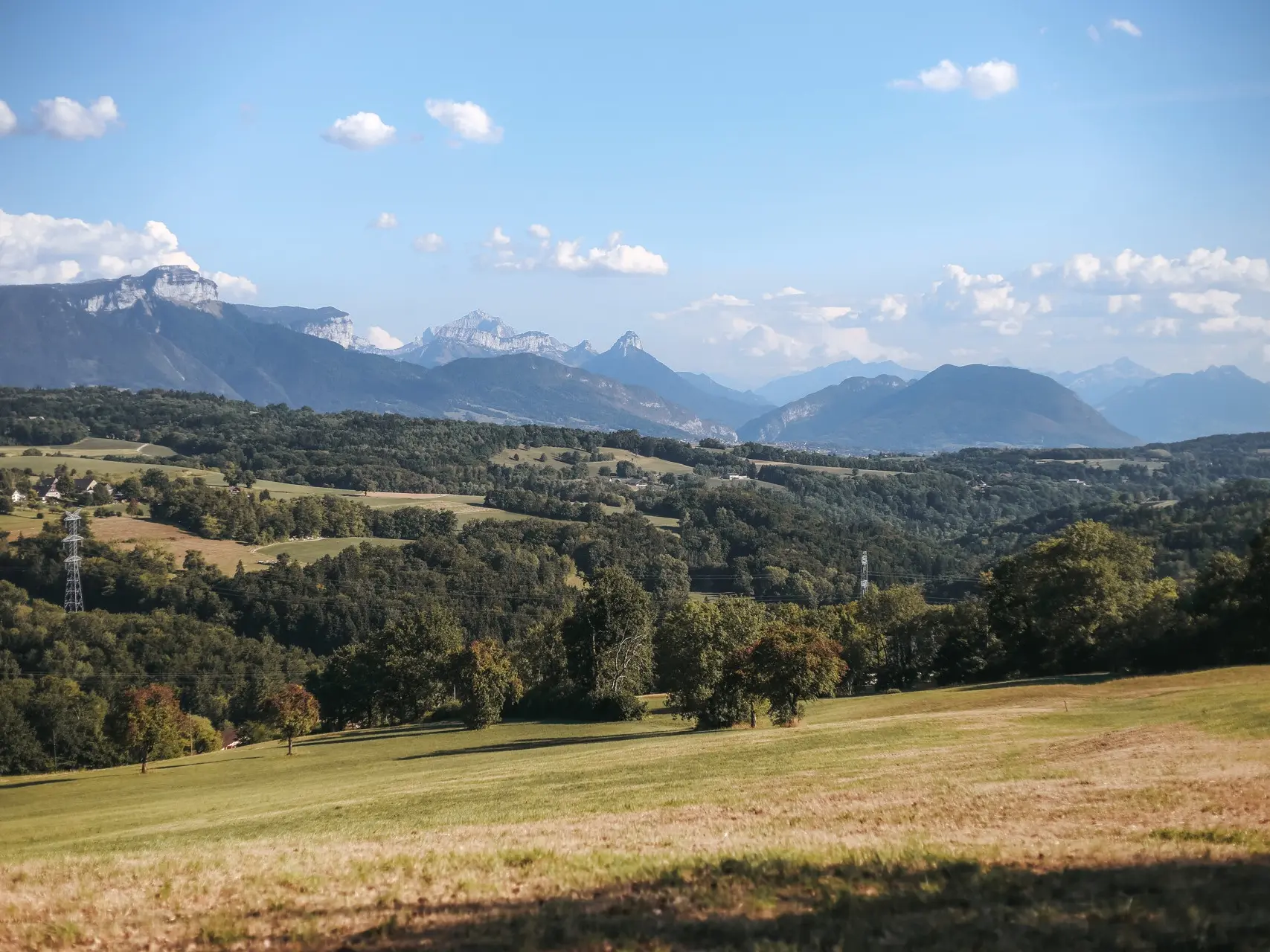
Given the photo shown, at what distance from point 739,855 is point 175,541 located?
155m

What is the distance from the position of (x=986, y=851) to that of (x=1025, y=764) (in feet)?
45.1

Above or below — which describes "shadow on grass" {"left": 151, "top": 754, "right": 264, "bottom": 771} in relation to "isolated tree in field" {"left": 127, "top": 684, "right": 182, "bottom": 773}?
below

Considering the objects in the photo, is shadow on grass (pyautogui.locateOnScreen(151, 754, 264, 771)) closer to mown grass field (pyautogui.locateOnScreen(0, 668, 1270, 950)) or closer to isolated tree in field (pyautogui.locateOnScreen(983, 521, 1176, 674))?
mown grass field (pyautogui.locateOnScreen(0, 668, 1270, 950))

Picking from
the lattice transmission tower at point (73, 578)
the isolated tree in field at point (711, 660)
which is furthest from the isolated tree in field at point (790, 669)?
the lattice transmission tower at point (73, 578)

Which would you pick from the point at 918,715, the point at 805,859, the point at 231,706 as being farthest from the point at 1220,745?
the point at 231,706

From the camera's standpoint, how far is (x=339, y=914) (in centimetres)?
1209

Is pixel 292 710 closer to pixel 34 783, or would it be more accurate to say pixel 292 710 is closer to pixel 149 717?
pixel 149 717

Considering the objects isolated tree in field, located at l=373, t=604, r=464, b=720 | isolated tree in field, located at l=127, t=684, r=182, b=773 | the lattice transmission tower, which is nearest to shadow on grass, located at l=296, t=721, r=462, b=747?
isolated tree in field, located at l=373, t=604, r=464, b=720

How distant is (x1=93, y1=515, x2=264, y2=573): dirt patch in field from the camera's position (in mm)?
143500

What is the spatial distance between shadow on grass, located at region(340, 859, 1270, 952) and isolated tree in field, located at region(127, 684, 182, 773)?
6097cm

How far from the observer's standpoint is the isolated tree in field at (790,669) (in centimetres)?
5020

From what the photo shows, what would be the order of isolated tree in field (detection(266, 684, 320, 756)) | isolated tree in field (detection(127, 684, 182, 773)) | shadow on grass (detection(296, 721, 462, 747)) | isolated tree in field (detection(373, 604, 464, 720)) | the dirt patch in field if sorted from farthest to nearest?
the dirt patch in field
isolated tree in field (detection(373, 604, 464, 720))
shadow on grass (detection(296, 721, 462, 747))
isolated tree in field (detection(266, 684, 320, 756))
isolated tree in field (detection(127, 684, 182, 773))

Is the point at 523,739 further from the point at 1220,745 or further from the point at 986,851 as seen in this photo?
the point at 986,851

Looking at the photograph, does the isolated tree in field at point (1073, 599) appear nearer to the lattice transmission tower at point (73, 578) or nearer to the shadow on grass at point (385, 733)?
the shadow on grass at point (385, 733)
